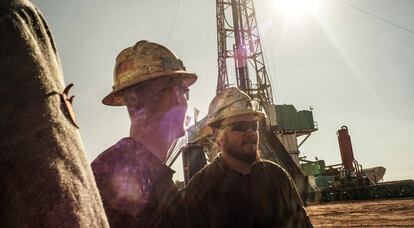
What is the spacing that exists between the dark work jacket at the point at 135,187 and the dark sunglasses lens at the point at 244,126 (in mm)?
2077

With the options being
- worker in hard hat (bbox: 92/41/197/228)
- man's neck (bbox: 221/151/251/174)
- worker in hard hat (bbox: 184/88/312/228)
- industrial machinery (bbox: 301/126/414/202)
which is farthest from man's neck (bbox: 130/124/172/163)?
industrial machinery (bbox: 301/126/414/202)

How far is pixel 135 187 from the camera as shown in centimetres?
178

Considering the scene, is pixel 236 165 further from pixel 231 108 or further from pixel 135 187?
pixel 135 187

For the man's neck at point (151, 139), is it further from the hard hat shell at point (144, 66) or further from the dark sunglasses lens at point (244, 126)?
the dark sunglasses lens at point (244, 126)

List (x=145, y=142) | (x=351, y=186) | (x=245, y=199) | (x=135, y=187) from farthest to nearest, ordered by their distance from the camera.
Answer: (x=351, y=186)
(x=245, y=199)
(x=145, y=142)
(x=135, y=187)

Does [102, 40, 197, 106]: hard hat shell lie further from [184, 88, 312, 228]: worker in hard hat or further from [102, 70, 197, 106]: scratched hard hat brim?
[184, 88, 312, 228]: worker in hard hat

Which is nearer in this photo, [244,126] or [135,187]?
[135,187]

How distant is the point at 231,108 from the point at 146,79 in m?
2.25

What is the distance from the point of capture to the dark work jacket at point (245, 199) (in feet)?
10.2

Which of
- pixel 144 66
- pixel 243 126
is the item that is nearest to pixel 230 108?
pixel 243 126

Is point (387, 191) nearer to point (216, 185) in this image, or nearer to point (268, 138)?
point (268, 138)

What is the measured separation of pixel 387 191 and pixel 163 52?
48.5ft

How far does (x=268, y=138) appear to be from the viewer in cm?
1579

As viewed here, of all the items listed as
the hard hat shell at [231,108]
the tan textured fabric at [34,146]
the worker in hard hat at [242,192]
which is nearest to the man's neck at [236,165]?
the worker in hard hat at [242,192]
